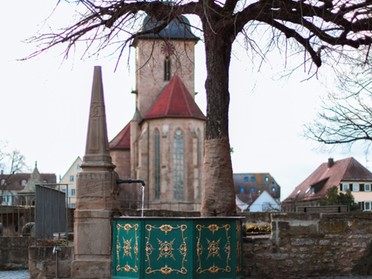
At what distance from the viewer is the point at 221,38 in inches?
414

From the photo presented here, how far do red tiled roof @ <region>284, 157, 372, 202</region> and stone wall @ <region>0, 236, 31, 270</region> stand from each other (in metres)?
59.3

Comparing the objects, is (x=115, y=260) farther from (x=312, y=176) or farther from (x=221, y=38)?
(x=312, y=176)

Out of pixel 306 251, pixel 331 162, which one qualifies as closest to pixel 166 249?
pixel 306 251

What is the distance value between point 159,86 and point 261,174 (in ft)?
207

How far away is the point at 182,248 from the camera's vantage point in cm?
876

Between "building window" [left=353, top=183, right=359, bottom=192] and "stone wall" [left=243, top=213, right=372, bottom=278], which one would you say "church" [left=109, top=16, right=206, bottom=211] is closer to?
"building window" [left=353, top=183, right=359, bottom=192]

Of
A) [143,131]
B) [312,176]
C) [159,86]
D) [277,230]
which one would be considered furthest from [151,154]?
[277,230]

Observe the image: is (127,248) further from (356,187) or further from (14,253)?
(356,187)

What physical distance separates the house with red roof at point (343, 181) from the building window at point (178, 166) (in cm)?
1786

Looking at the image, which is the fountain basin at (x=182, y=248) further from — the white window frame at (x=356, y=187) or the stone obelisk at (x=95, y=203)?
the white window frame at (x=356, y=187)

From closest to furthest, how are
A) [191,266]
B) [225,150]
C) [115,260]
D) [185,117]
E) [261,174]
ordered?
1. [191,266]
2. [115,260]
3. [225,150]
4. [185,117]
5. [261,174]

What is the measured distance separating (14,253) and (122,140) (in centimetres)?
5116

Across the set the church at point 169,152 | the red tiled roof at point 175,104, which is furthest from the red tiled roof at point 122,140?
the red tiled roof at point 175,104

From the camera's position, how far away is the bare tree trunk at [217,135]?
1020 cm
